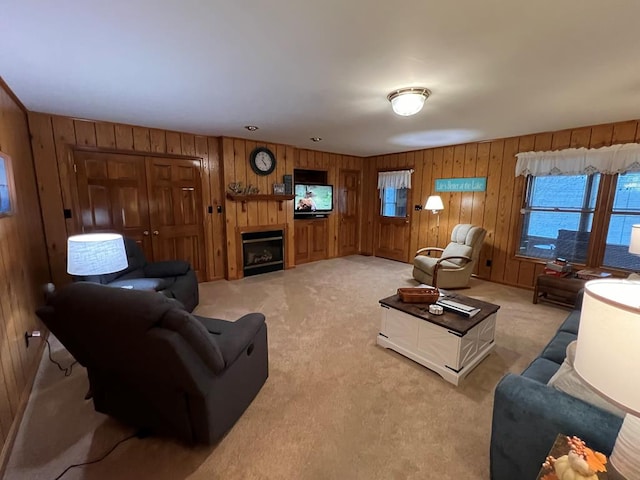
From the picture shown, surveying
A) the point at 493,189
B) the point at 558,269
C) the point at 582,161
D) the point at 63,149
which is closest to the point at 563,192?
the point at 582,161

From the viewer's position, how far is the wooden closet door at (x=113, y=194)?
3.42 meters

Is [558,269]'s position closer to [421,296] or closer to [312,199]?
[421,296]

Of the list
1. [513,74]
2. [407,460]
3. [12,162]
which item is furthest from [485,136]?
[12,162]

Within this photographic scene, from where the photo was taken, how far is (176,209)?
4.09m

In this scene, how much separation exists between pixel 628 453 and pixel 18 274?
3489 millimetres

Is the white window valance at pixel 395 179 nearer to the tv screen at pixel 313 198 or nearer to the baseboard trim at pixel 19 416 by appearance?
the tv screen at pixel 313 198

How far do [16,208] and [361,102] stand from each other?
307 cm

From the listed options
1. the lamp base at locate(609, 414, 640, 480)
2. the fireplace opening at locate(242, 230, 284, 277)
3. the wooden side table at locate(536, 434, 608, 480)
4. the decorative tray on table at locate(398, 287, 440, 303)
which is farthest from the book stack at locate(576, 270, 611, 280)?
the fireplace opening at locate(242, 230, 284, 277)

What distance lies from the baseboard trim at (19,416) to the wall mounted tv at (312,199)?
3997mm

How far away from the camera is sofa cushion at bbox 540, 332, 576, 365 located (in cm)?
173

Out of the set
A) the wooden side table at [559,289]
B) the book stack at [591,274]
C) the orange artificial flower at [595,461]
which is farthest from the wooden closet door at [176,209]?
the book stack at [591,274]

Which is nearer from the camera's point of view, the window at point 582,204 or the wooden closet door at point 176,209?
the window at point 582,204

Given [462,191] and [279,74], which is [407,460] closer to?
[279,74]

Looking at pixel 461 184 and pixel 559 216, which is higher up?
pixel 461 184
